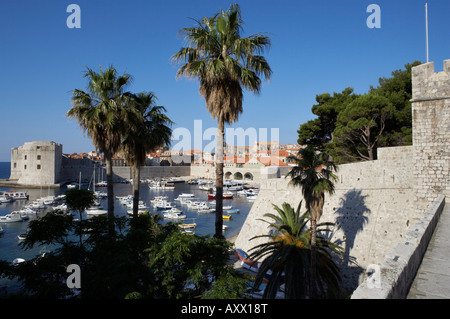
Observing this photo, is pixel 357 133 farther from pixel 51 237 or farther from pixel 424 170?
pixel 51 237

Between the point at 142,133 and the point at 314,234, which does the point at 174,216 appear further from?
the point at 314,234

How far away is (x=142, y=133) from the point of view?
1188 cm

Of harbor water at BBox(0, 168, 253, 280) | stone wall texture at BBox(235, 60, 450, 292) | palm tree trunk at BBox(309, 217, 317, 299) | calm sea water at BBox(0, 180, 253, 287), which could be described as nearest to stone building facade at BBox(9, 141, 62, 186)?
harbor water at BBox(0, 168, 253, 280)

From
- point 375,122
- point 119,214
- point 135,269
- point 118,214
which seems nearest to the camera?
point 135,269

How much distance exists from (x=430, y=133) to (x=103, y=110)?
11.1 m

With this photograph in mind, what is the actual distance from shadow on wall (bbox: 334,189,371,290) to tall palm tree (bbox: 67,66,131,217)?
32.1 ft

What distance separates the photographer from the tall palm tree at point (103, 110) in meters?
10.1

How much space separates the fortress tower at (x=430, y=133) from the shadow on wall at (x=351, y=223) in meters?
3.35

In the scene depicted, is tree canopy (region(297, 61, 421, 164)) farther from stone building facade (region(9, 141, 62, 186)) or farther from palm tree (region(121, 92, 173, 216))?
stone building facade (region(9, 141, 62, 186))

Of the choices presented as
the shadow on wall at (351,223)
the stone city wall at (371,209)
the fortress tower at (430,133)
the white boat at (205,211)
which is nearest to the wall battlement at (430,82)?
the fortress tower at (430,133)

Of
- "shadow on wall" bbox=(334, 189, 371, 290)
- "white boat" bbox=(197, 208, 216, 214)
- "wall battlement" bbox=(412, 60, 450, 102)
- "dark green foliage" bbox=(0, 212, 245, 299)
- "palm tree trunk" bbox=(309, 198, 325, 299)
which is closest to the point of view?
"dark green foliage" bbox=(0, 212, 245, 299)

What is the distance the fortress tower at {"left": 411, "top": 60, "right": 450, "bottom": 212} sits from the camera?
9.54 meters

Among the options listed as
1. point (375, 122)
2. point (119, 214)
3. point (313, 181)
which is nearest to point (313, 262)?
point (313, 181)

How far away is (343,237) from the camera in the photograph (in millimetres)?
13391
